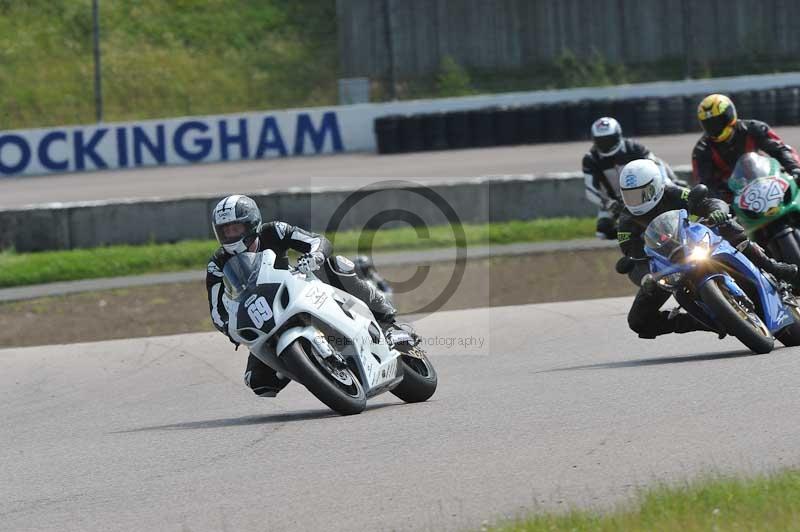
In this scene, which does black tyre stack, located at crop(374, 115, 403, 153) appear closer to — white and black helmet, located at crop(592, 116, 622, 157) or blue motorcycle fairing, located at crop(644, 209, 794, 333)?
white and black helmet, located at crop(592, 116, 622, 157)

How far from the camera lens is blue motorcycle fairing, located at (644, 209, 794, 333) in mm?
8336

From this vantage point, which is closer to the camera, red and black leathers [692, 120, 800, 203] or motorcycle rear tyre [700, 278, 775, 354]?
motorcycle rear tyre [700, 278, 775, 354]

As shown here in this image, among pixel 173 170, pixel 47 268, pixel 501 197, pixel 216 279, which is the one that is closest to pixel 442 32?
pixel 173 170

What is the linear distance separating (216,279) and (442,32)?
2772cm

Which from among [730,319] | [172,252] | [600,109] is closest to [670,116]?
[600,109]

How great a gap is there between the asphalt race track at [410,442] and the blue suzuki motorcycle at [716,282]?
9.2 inches

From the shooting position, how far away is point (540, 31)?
34594 mm

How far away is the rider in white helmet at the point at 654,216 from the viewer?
8.70m

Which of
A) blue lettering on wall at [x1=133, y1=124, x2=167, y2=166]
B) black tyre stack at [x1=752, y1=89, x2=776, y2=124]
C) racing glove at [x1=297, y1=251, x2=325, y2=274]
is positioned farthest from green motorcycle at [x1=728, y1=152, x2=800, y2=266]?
blue lettering on wall at [x1=133, y1=124, x2=167, y2=166]

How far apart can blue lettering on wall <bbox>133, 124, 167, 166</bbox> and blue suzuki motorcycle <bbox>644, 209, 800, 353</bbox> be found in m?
22.0

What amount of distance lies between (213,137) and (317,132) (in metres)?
2.32

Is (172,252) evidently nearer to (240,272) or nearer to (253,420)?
(253,420)

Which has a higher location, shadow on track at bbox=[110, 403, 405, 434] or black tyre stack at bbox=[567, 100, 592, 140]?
black tyre stack at bbox=[567, 100, 592, 140]

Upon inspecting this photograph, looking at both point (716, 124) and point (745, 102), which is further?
point (745, 102)
